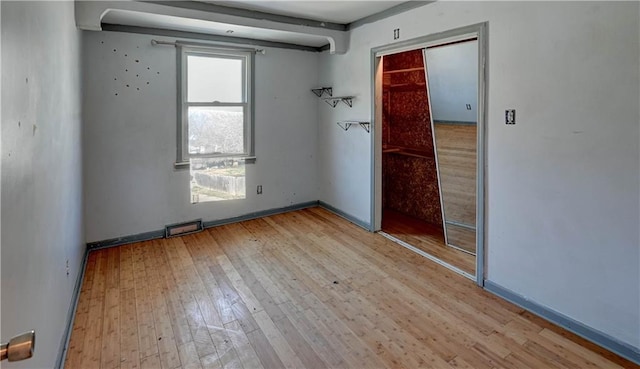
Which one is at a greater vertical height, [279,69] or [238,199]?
[279,69]

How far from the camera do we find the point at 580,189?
7.44ft

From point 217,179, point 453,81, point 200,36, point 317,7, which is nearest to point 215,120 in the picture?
point 217,179

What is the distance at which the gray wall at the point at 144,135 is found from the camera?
3.65 m

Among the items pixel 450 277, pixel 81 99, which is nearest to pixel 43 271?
pixel 81 99

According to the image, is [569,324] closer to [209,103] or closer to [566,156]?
[566,156]

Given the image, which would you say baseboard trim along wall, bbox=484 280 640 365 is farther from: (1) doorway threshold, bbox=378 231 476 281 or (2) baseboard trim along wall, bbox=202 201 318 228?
(2) baseboard trim along wall, bbox=202 201 318 228

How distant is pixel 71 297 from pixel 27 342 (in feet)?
6.95

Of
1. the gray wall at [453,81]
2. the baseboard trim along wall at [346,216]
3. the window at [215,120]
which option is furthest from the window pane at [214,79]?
the gray wall at [453,81]

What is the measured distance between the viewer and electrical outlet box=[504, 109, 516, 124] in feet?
8.57

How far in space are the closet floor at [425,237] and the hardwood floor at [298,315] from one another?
0.23 meters

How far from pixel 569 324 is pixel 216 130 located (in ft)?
12.8

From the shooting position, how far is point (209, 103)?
4.33m

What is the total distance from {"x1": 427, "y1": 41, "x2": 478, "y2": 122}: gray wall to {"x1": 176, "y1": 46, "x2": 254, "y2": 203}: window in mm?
2251

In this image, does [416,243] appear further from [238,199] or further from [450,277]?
[238,199]
